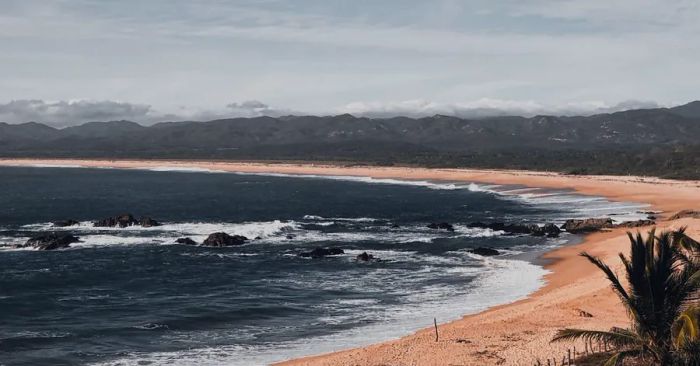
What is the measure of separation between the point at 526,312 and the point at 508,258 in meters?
19.7

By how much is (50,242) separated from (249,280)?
70.8 feet

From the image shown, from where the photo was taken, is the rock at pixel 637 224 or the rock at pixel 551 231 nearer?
the rock at pixel 551 231

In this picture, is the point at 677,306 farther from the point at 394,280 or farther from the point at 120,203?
the point at 120,203

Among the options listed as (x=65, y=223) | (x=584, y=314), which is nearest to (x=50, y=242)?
(x=65, y=223)

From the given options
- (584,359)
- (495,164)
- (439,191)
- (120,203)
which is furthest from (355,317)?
(495,164)

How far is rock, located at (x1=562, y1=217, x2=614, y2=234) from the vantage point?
64819 mm

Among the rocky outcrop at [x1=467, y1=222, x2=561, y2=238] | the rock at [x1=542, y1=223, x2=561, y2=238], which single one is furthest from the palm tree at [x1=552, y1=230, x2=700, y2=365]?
the rocky outcrop at [x1=467, y1=222, x2=561, y2=238]

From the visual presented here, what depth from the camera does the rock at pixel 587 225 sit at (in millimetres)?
64819

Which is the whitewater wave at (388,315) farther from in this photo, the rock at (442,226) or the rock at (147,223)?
the rock at (147,223)

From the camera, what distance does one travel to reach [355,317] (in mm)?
35219

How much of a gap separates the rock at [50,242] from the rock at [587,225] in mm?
42278

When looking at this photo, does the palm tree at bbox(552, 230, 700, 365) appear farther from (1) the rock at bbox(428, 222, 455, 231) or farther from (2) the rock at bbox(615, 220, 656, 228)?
(1) the rock at bbox(428, 222, 455, 231)

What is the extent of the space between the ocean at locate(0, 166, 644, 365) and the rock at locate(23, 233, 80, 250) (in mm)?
1236

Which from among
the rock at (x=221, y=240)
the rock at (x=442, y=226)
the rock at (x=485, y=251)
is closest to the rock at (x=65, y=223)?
the rock at (x=221, y=240)
